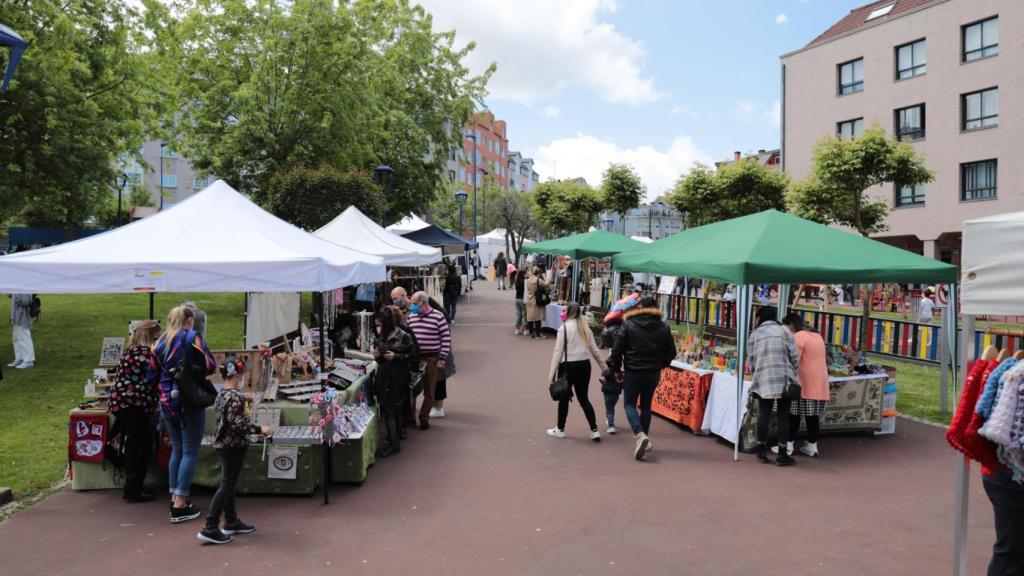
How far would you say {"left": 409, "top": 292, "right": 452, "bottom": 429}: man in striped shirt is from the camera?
8.76 meters

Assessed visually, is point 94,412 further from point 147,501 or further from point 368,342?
point 368,342

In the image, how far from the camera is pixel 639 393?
7.68 meters

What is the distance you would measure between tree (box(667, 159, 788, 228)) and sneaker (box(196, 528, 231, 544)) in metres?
22.3

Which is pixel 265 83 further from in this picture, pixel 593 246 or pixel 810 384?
pixel 810 384

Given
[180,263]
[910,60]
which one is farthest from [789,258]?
[910,60]

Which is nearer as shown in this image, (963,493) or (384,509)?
(963,493)

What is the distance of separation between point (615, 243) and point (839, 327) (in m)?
5.55

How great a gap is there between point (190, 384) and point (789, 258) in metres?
6.30

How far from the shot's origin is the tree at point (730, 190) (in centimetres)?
2462

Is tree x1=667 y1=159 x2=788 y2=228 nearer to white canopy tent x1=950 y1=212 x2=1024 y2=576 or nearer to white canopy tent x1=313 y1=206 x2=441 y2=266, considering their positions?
white canopy tent x1=313 y1=206 x2=441 y2=266

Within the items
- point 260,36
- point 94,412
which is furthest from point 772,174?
point 94,412

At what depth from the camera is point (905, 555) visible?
5145mm

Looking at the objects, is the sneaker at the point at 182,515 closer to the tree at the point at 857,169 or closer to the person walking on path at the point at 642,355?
the person walking on path at the point at 642,355

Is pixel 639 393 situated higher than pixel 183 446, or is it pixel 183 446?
pixel 639 393
